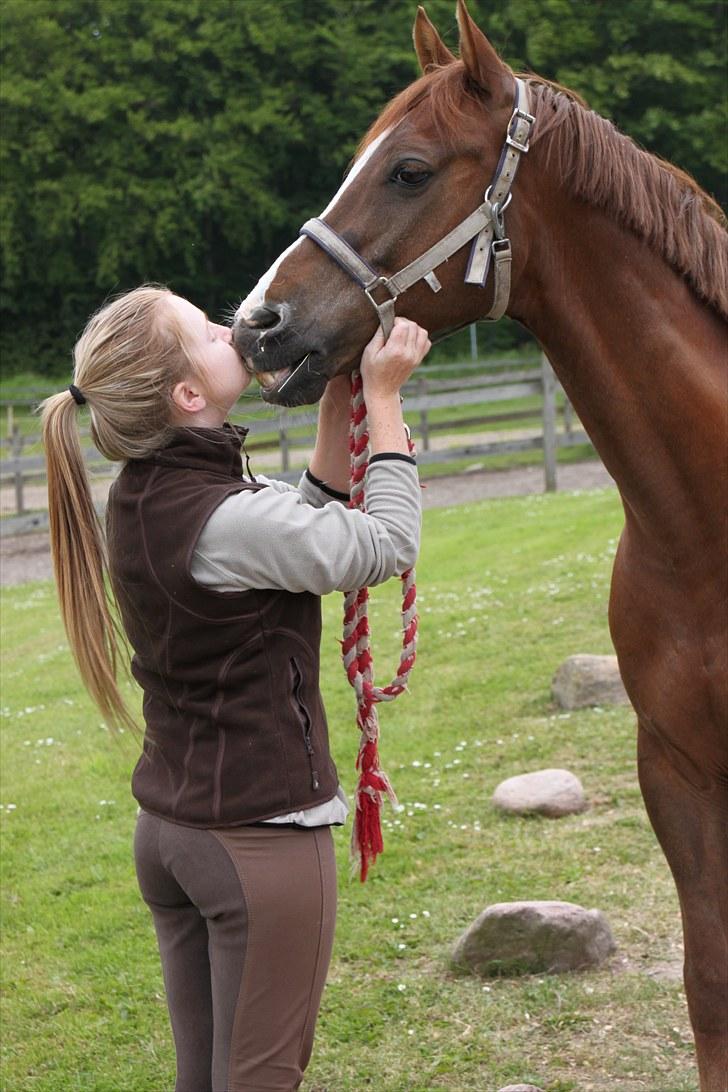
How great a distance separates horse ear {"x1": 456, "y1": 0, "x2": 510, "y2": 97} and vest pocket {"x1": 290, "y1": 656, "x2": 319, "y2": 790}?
1.25 meters

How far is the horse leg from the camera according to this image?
2.79m

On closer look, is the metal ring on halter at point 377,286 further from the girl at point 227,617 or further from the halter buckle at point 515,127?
the halter buckle at point 515,127

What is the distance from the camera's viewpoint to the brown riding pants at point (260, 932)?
2.21m

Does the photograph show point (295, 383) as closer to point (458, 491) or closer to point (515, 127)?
point (515, 127)

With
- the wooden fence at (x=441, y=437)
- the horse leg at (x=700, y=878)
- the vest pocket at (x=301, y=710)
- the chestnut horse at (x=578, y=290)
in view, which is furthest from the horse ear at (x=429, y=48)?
the wooden fence at (x=441, y=437)

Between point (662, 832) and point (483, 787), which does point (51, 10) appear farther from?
point (662, 832)

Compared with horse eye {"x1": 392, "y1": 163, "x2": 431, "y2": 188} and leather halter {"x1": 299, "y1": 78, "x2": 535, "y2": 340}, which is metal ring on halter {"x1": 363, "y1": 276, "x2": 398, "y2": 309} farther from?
horse eye {"x1": 392, "y1": 163, "x2": 431, "y2": 188}

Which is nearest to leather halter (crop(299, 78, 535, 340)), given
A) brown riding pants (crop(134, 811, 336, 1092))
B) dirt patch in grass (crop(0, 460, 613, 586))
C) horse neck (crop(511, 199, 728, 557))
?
horse neck (crop(511, 199, 728, 557))

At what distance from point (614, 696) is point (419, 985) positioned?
9.66 feet

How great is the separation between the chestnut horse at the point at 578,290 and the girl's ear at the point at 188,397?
0.13 metres

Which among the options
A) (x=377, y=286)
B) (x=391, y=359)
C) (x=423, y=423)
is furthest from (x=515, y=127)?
(x=423, y=423)

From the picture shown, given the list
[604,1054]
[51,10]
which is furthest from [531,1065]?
[51,10]

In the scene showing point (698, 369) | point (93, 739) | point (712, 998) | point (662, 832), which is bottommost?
point (93, 739)

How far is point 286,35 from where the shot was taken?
30125 mm
